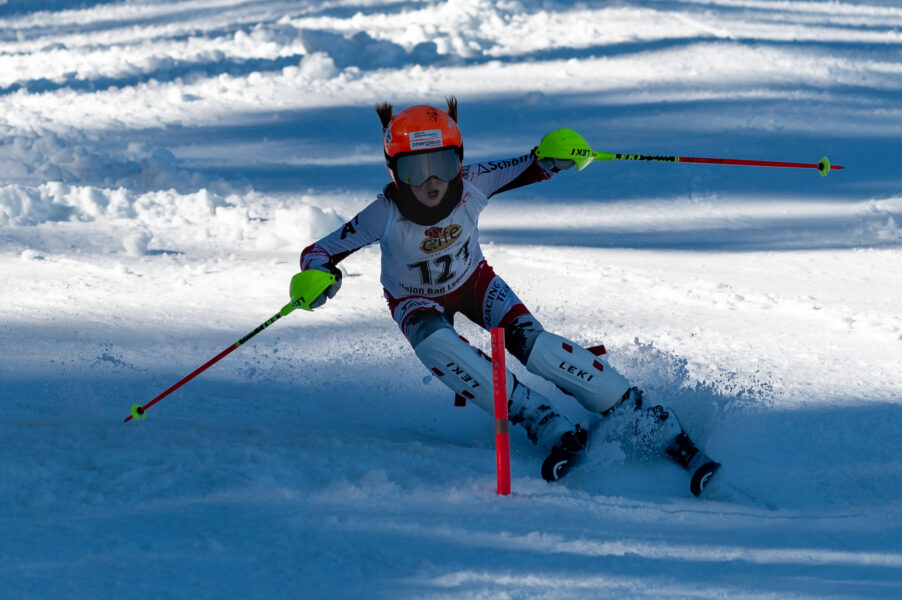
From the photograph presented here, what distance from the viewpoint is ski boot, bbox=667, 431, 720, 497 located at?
3.72 m

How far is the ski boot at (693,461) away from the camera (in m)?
3.72

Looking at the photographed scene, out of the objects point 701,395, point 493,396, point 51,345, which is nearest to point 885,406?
point 701,395

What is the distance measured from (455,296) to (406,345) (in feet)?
3.48

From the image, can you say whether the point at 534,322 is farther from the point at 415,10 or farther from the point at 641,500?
the point at 415,10

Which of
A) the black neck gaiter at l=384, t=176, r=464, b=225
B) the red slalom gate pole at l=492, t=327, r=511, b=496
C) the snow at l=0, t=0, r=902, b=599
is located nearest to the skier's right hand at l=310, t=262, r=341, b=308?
the black neck gaiter at l=384, t=176, r=464, b=225

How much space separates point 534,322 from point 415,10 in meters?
12.5

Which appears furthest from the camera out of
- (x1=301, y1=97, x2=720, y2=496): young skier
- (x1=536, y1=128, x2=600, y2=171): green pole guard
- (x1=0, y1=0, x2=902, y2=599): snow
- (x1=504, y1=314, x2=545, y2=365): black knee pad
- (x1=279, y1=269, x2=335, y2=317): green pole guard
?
(x1=536, y1=128, x2=600, y2=171): green pole guard

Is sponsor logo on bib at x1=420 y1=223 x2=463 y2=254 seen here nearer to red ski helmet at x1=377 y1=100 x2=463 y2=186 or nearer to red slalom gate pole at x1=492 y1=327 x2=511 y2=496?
red ski helmet at x1=377 y1=100 x2=463 y2=186

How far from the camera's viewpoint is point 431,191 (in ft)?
13.4

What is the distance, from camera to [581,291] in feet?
19.9

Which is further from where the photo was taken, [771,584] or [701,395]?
[701,395]

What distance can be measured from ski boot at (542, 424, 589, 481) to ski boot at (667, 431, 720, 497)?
0.32m

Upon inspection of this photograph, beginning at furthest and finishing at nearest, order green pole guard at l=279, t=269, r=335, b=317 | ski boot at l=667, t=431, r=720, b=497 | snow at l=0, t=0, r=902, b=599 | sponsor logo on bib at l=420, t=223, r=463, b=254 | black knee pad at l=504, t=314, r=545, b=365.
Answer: sponsor logo on bib at l=420, t=223, r=463, b=254 → black knee pad at l=504, t=314, r=545, b=365 → green pole guard at l=279, t=269, r=335, b=317 → ski boot at l=667, t=431, r=720, b=497 → snow at l=0, t=0, r=902, b=599

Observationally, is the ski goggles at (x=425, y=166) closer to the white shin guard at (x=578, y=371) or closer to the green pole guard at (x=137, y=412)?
the white shin guard at (x=578, y=371)
